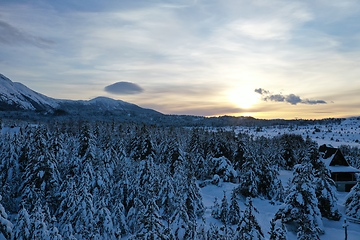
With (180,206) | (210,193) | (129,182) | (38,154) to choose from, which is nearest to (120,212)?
(129,182)

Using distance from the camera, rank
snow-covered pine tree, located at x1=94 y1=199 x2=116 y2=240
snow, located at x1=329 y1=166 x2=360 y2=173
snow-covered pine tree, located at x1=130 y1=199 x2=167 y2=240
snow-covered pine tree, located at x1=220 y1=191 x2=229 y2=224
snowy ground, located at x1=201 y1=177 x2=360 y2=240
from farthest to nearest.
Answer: snow, located at x1=329 y1=166 x2=360 y2=173 → snowy ground, located at x1=201 y1=177 x2=360 y2=240 → snow-covered pine tree, located at x1=220 y1=191 x2=229 y2=224 → snow-covered pine tree, located at x1=94 y1=199 x2=116 y2=240 → snow-covered pine tree, located at x1=130 y1=199 x2=167 y2=240

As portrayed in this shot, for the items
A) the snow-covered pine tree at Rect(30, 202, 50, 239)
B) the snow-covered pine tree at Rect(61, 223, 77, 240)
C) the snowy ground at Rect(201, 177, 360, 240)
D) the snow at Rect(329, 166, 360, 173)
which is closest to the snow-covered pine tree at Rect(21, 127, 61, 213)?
the snow-covered pine tree at Rect(61, 223, 77, 240)

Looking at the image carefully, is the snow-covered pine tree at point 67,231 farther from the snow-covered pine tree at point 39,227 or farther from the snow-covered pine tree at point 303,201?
the snow-covered pine tree at point 303,201

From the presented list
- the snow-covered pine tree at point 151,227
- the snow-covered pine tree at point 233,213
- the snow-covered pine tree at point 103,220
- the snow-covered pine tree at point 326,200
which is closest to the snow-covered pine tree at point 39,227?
the snow-covered pine tree at point 151,227

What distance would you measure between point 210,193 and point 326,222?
1743 cm

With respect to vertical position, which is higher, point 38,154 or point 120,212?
A: point 38,154

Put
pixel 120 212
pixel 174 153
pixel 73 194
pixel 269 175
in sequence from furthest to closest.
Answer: pixel 174 153, pixel 269 175, pixel 120 212, pixel 73 194

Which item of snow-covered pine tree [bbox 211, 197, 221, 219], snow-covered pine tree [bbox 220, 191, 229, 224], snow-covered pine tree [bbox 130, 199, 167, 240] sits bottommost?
snow-covered pine tree [bbox 211, 197, 221, 219]

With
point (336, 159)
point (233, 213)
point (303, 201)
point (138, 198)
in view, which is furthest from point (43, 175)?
point (336, 159)

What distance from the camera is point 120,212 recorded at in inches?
1095

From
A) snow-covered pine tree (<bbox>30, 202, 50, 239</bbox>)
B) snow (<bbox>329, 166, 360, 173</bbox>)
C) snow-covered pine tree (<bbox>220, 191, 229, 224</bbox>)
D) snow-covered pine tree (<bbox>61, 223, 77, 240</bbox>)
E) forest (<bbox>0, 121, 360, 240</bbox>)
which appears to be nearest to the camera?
snow-covered pine tree (<bbox>30, 202, 50, 239</bbox>)

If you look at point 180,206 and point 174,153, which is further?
point 174,153

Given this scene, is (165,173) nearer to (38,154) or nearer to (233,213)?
(233,213)

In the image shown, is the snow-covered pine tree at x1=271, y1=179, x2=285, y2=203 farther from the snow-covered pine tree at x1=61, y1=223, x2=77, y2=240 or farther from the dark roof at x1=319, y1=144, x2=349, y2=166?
the snow-covered pine tree at x1=61, y1=223, x2=77, y2=240
